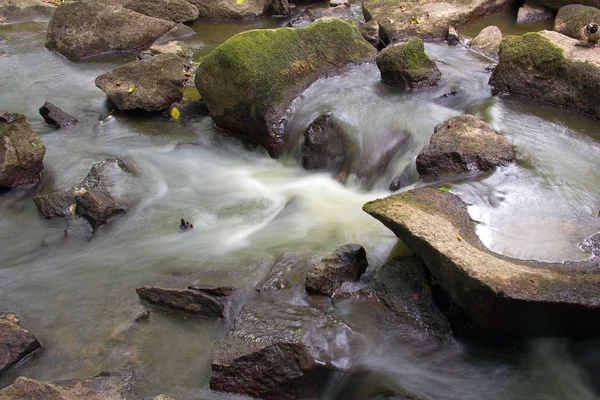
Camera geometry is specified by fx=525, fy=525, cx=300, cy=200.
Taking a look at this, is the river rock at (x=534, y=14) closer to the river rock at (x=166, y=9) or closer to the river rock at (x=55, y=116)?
the river rock at (x=166, y=9)

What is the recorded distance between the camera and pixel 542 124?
265 inches

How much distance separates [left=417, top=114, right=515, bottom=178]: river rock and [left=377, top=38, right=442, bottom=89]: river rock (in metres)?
1.99

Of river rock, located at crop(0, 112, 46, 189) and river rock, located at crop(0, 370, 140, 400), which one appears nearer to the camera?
river rock, located at crop(0, 370, 140, 400)

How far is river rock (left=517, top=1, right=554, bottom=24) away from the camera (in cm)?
1112

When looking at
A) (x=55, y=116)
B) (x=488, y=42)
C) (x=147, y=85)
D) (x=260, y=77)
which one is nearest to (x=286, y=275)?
(x=260, y=77)

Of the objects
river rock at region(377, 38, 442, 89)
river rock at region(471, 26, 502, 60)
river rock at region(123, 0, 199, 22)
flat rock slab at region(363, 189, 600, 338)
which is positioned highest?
river rock at region(471, 26, 502, 60)

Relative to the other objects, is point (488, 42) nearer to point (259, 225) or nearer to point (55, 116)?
point (259, 225)

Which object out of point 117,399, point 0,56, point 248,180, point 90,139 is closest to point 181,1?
point 0,56

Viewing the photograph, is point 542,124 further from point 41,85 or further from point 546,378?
point 41,85

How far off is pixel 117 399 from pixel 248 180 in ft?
12.4

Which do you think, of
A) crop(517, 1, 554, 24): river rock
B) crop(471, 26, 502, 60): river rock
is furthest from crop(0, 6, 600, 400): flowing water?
crop(517, 1, 554, 24): river rock

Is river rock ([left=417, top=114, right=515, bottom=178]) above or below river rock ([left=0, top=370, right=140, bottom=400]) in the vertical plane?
above

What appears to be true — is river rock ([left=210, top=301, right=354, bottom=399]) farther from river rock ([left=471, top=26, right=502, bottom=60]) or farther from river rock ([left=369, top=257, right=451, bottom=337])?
river rock ([left=471, top=26, right=502, bottom=60])

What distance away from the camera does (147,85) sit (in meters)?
8.20
